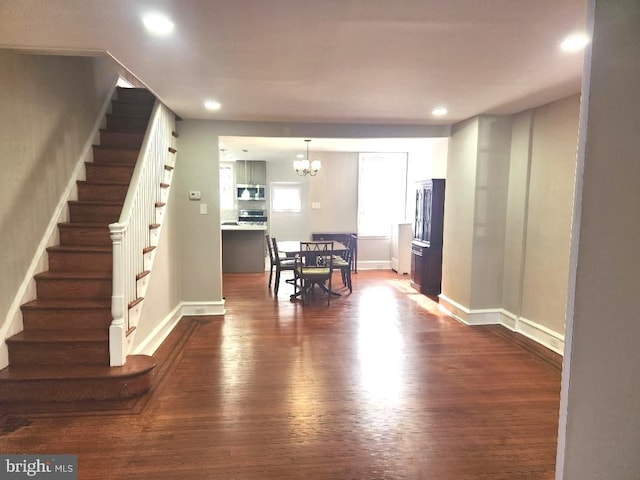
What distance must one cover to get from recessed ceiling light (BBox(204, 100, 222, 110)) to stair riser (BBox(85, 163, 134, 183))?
107 centimetres

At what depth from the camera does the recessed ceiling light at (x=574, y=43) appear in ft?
6.84

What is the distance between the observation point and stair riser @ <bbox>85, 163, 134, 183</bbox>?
378 centimetres

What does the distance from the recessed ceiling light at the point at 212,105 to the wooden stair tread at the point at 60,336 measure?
7.37ft

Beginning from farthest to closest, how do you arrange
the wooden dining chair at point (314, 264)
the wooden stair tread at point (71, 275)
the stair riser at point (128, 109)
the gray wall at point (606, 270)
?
the wooden dining chair at point (314, 264) < the stair riser at point (128, 109) < the wooden stair tread at point (71, 275) < the gray wall at point (606, 270)

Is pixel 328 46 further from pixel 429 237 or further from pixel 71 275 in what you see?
pixel 429 237

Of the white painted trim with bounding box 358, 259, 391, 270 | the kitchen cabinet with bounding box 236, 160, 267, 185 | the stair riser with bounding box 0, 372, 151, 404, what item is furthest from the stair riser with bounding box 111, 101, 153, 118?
the white painted trim with bounding box 358, 259, 391, 270

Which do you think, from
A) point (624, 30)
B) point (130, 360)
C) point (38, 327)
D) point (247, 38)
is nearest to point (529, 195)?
point (624, 30)

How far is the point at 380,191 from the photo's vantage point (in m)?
7.80

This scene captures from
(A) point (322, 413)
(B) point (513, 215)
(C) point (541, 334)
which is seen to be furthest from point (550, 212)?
(A) point (322, 413)

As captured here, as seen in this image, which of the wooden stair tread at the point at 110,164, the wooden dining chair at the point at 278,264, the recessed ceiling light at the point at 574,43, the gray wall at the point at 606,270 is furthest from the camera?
the wooden dining chair at the point at 278,264

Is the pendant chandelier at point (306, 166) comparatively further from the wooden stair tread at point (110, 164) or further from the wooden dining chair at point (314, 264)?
the wooden stair tread at point (110, 164)

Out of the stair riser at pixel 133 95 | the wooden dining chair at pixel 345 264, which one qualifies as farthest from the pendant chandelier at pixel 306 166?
the stair riser at pixel 133 95

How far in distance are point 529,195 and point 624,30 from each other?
9.43ft

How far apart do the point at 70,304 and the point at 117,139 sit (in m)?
2.09
